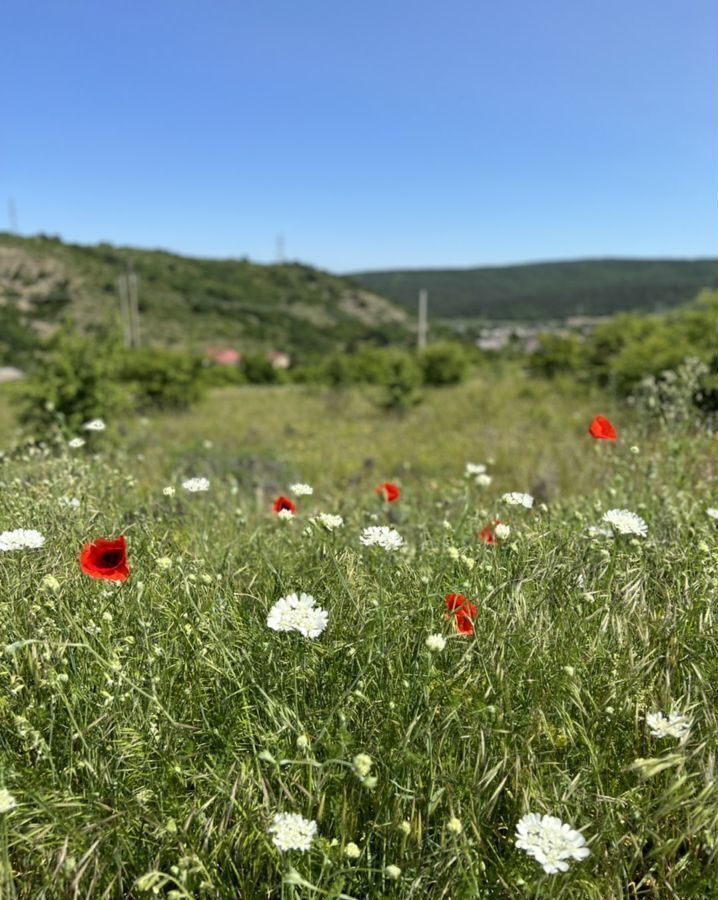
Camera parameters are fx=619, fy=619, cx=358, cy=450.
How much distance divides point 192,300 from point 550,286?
133 ft

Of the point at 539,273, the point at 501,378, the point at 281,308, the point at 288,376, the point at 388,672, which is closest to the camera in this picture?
the point at 388,672

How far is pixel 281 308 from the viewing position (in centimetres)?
5662

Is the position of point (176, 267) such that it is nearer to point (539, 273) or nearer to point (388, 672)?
Result: point (539, 273)

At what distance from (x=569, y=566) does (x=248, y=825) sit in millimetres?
1014

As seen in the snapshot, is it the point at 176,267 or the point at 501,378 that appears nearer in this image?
the point at 501,378

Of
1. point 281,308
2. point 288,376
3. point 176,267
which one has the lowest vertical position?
point 288,376

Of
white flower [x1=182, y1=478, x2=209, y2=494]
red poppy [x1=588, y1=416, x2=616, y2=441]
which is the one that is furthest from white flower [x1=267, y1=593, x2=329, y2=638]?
red poppy [x1=588, y1=416, x2=616, y2=441]

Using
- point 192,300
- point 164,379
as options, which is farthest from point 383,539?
point 192,300

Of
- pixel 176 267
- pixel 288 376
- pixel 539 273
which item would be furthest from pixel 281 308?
pixel 539 273

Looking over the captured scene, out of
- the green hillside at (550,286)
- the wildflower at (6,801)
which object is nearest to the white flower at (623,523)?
the wildflower at (6,801)

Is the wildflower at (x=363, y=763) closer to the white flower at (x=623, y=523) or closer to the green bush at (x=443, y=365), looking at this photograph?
the white flower at (x=623, y=523)

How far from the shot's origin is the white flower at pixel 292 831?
3.39 feet

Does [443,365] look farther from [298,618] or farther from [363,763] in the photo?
[363,763]

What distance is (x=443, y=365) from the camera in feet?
53.4
